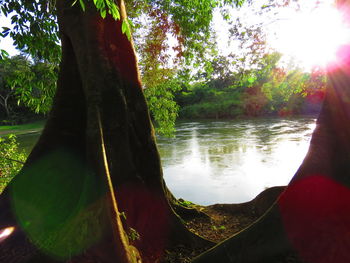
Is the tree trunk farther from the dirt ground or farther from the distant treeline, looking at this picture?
the distant treeline

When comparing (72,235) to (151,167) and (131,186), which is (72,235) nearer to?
(131,186)

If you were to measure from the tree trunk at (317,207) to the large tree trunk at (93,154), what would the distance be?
2.93 ft

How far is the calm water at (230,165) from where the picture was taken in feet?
23.8

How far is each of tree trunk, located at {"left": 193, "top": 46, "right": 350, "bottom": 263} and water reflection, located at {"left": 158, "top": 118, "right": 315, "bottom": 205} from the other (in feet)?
14.8

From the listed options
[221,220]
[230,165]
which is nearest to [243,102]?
[230,165]

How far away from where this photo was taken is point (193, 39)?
6.60 m

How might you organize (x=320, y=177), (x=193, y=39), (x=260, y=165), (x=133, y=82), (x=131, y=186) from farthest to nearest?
1. (x=260, y=165)
2. (x=193, y=39)
3. (x=133, y=82)
4. (x=131, y=186)
5. (x=320, y=177)

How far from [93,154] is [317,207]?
1.88 metres

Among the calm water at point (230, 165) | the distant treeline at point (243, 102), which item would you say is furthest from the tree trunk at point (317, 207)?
the distant treeline at point (243, 102)

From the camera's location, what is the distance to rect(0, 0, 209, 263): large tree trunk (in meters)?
2.49

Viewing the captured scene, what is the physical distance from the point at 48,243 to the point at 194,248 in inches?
56.0

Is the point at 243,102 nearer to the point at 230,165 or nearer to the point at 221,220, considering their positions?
the point at 230,165

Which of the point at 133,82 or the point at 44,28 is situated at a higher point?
the point at 44,28

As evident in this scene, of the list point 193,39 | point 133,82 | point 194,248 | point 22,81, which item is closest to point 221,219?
point 194,248
